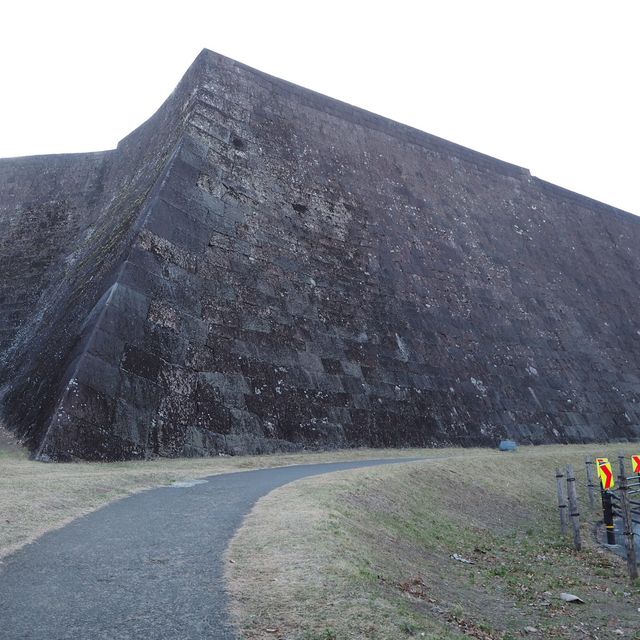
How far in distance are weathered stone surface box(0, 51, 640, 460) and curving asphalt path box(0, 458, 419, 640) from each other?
4.71m

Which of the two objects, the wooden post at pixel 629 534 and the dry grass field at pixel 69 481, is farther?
the wooden post at pixel 629 534

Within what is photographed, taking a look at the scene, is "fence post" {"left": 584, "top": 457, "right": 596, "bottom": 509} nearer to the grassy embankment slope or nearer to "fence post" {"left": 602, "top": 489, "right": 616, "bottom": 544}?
the grassy embankment slope

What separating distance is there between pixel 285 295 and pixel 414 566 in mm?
9879

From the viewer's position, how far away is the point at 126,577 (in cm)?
450

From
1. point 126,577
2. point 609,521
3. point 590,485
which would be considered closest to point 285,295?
point 590,485

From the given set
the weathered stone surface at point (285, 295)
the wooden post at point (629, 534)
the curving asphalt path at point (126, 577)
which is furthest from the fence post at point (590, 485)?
the curving asphalt path at point (126, 577)

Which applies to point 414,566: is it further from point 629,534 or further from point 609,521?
point 609,521

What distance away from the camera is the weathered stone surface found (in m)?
12.2

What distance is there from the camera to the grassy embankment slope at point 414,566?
3.96 meters

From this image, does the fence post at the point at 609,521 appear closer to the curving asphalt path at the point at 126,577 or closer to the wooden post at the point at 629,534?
the wooden post at the point at 629,534

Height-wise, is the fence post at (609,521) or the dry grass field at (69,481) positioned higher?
the dry grass field at (69,481)

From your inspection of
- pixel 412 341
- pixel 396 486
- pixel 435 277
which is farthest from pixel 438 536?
pixel 435 277

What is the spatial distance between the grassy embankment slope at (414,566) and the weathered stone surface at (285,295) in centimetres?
412

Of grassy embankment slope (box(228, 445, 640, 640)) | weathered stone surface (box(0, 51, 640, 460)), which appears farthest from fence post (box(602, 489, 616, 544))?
weathered stone surface (box(0, 51, 640, 460))
